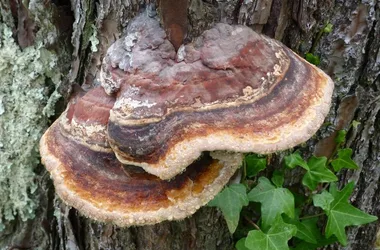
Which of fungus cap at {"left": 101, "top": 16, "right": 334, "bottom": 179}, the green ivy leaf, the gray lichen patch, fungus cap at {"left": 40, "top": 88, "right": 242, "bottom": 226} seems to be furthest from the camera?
the gray lichen patch

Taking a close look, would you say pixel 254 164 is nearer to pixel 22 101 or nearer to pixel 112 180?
pixel 112 180

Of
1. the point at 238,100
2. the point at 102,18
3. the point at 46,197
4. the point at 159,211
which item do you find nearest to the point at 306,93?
the point at 238,100

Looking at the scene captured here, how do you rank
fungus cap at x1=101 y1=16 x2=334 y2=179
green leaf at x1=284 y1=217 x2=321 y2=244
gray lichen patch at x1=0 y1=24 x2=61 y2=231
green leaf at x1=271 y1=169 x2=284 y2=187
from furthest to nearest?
gray lichen patch at x1=0 y1=24 x2=61 y2=231 → green leaf at x1=284 y1=217 x2=321 y2=244 → green leaf at x1=271 y1=169 x2=284 y2=187 → fungus cap at x1=101 y1=16 x2=334 y2=179

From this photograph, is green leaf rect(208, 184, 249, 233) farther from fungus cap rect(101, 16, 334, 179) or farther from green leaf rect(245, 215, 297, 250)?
fungus cap rect(101, 16, 334, 179)

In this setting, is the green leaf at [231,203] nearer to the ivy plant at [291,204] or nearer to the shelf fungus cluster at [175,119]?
the ivy plant at [291,204]

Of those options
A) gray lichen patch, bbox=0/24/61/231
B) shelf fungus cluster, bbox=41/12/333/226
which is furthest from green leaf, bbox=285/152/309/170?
gray lichen patch, bbox=0/24/61/231

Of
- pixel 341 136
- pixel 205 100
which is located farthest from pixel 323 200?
pixel 205 100
